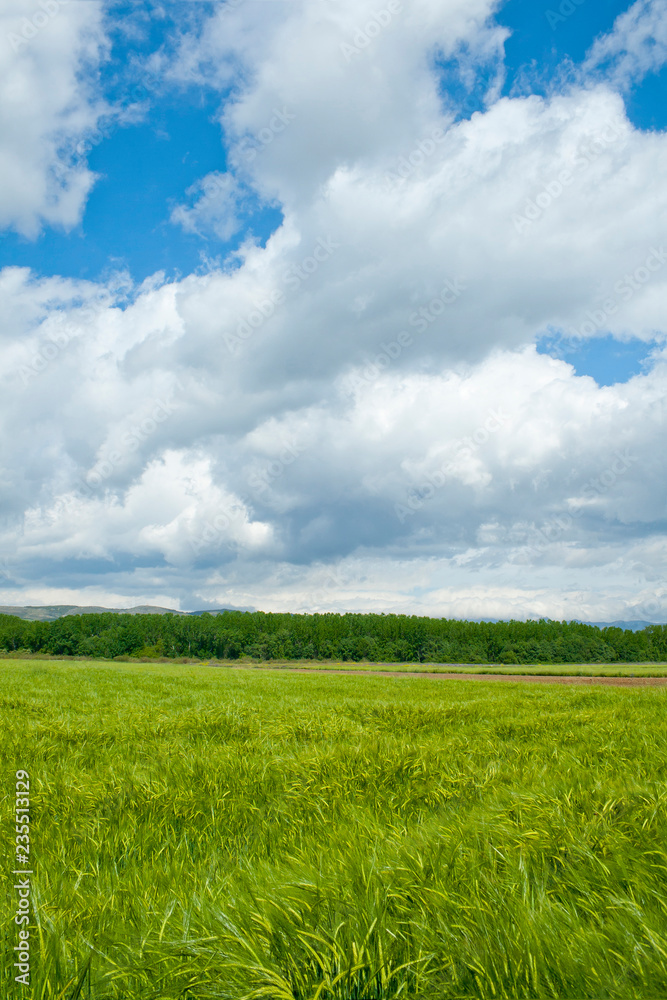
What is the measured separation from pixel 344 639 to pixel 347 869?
138379 millimetres

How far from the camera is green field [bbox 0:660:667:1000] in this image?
1.99 m

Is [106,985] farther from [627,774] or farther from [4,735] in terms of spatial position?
[4,735]

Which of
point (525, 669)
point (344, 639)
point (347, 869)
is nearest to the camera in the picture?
point (347, 869)

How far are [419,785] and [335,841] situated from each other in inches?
70.5

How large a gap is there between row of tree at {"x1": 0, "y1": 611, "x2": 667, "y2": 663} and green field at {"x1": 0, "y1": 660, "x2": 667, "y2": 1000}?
128201 mm

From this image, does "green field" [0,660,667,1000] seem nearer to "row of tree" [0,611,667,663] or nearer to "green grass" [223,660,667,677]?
"green grass" [223,660,667,677]

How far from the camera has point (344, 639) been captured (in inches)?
5369

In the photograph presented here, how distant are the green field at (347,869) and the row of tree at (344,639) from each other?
128m

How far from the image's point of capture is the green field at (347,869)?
6.52 ft

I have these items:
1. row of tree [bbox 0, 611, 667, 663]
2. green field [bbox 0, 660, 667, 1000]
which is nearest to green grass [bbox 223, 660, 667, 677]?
row of tree [bbox 0, 611, 667, 663]

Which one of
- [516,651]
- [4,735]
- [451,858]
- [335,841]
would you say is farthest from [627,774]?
[516,651]

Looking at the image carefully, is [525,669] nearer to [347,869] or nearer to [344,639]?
[344,639]

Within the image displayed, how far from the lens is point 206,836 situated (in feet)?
13.3

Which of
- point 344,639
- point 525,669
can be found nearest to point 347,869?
point 525,669
